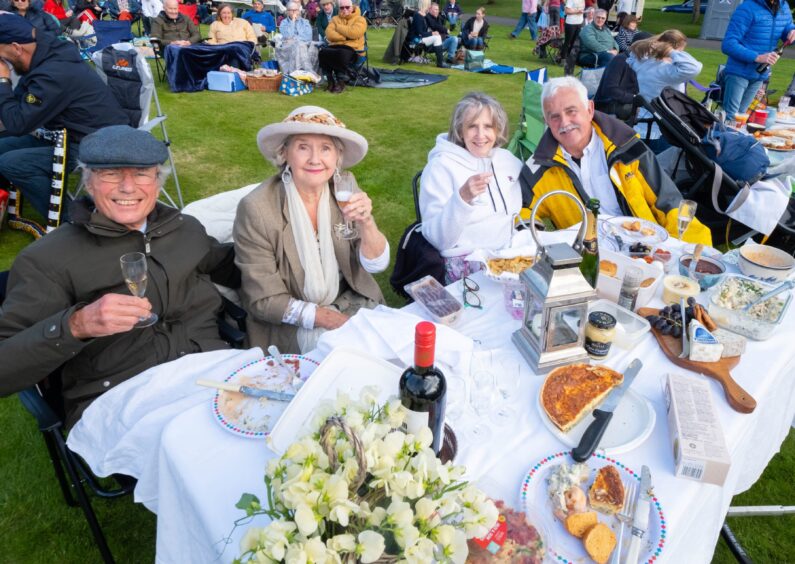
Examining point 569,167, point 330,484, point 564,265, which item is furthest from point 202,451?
point 569,167

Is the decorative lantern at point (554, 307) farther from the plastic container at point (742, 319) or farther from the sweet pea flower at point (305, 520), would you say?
the sweet pea flower at point (305, 520)

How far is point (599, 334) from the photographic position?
179cm

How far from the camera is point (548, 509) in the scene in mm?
1297

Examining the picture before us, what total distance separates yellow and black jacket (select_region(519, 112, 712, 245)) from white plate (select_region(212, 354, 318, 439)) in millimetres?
2184

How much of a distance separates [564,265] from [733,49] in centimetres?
750

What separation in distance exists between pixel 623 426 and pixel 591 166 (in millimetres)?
2265

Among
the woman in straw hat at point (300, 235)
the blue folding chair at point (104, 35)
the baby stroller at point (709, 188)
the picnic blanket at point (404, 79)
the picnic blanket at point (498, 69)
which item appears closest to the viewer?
the woman in straw hat at point (300, 235)

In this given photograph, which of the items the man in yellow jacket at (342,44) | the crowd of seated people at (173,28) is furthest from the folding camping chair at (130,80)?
the crowd of seated people at (173,28)

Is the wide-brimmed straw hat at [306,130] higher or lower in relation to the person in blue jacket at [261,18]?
higher

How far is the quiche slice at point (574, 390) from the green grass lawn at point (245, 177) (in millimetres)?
1377

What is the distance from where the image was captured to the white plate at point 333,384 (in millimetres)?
1422

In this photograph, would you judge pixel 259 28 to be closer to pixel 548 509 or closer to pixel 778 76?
pixel 778 76

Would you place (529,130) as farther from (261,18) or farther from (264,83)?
(261,18)

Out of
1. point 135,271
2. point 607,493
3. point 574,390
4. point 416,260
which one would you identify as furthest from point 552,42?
point 607,493
